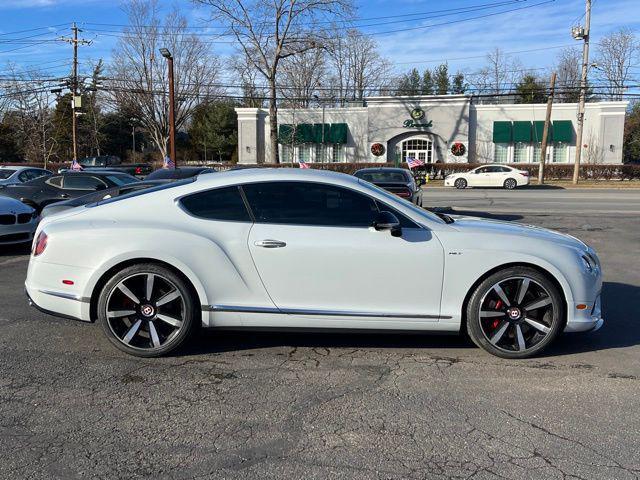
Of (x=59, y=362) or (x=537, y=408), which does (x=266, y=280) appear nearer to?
(x=59, y=362)

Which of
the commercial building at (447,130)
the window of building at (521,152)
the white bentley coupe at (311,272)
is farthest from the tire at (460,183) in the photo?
the white bentley coupe at (311,272)

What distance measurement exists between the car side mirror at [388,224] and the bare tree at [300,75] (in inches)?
1760

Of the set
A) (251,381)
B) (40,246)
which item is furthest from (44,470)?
(40,246)

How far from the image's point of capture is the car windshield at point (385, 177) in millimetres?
14938

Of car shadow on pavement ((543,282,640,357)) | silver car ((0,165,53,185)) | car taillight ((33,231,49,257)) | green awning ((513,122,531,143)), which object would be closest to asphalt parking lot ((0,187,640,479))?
car shadow on pavement ((543,282,640,357))

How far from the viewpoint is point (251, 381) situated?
4.14 metres

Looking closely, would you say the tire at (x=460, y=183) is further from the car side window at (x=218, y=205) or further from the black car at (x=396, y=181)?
the car side window at (x=218, y=205)

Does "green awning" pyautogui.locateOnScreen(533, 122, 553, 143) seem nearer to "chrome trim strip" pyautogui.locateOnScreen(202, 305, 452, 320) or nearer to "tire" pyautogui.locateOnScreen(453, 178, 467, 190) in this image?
"tire" pyautogui.locateOnScreen(453, 178, 467, 190)

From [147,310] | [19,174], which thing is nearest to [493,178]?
[19,174]

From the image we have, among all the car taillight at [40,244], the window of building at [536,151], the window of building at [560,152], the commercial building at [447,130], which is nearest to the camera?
the car taillight at [40,244]

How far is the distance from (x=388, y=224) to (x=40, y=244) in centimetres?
294

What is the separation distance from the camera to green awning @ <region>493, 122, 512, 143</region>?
146ft

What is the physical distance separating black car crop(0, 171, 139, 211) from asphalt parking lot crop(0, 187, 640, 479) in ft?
27.3

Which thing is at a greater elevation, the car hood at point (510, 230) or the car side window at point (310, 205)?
the car side window at point (310, 205)
